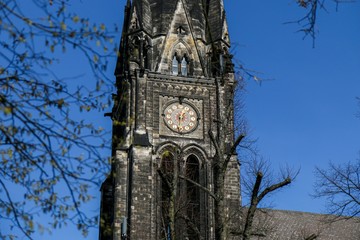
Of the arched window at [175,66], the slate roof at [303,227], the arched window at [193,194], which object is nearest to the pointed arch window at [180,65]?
the arched window at [175,66]

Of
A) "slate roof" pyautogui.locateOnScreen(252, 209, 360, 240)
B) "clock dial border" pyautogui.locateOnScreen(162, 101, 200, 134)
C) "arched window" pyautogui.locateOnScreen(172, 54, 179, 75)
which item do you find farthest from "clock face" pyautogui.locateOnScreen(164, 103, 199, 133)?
"slate roof" pyautogui.locateOnScreen(252, 209, 360, 240)

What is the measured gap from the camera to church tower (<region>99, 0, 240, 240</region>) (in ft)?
97.6

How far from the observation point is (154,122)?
32.0 meters

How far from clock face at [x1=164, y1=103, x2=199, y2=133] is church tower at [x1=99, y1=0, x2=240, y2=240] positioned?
0.14 ft

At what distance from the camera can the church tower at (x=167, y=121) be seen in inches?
1172

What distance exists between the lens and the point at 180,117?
32.7 meters

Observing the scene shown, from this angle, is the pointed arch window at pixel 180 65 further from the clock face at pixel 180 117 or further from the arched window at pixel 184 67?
the clock face at pixel 180 117

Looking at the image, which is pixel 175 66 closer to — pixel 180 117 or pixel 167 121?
pixel 180 117

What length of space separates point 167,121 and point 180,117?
0.64 metres

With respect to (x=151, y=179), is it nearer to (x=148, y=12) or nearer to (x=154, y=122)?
(x=154, y=122)

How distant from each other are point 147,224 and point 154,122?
4843 millimetres

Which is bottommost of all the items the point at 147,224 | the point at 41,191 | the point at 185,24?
the point at 41,191

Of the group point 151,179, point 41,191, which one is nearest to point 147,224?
point 151,179

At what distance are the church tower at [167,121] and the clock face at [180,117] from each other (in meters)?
0.04
